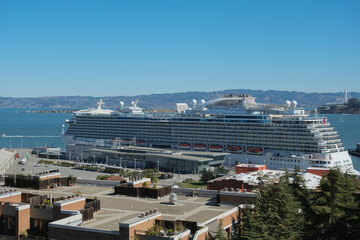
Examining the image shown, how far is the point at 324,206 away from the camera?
57.8ft

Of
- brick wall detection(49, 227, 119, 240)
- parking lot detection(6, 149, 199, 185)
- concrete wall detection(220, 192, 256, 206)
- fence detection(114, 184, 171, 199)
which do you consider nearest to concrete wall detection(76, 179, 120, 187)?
fence detection(114, 184, 171, 199)

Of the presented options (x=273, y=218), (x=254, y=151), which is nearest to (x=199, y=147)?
(x=254, y=151)

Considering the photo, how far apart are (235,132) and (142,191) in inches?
1964

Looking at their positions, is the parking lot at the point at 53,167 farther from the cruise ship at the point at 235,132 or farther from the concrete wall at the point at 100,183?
the concrete wall at the point at 100,183

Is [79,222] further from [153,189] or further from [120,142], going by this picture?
[120,142]

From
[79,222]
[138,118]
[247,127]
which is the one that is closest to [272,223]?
[79,222]

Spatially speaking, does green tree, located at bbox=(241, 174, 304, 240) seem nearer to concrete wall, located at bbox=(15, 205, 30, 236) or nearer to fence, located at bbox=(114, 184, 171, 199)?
fence, located at bbox=(114, 184, 171, 199)

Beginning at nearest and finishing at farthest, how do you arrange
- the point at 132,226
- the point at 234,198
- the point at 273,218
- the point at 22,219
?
1. the point at 132,226
2. the point at 22,219
3. the point at 273,218
4. the point at 234,198

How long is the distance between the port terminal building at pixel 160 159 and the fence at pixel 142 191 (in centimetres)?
3891

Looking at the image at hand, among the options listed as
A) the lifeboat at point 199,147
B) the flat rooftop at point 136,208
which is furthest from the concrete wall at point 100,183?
the lifeboat at point 199,147

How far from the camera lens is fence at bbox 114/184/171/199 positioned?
62.7ft

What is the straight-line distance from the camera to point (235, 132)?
6831cm

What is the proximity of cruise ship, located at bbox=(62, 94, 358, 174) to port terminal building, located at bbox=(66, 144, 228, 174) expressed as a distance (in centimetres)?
448

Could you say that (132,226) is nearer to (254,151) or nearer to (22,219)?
(22,219)
